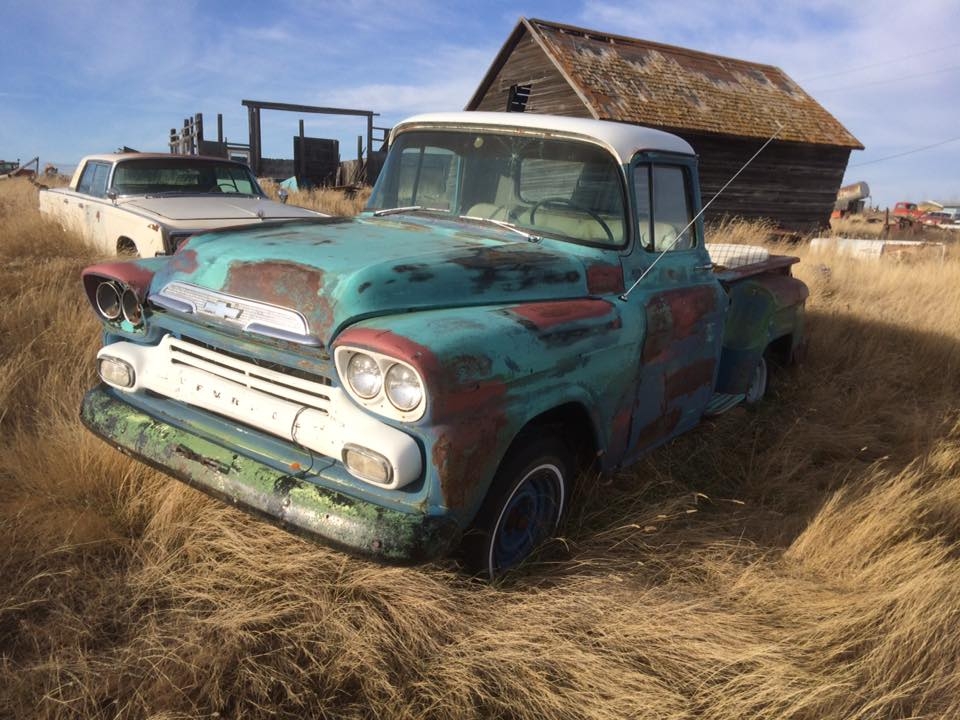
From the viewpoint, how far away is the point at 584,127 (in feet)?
10.3

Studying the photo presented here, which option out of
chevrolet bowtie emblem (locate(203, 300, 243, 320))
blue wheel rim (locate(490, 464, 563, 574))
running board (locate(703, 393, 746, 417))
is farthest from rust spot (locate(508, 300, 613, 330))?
running board (locate(703, 393, 746, 417))

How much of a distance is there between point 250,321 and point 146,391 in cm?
72

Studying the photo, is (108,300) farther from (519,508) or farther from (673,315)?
(673,315)

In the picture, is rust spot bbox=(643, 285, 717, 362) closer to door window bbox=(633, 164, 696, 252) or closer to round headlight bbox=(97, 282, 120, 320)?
door window bbox=(633, 164, 696, 252)

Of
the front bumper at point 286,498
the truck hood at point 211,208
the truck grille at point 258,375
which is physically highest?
the truck hood at point 211,208

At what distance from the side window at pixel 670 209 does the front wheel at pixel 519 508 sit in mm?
1295

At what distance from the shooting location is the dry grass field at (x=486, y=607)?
6.52 ft

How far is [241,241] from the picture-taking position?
2.71 meters

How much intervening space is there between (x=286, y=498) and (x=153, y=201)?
5.62m

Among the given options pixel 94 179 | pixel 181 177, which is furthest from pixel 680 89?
pixel 94 179

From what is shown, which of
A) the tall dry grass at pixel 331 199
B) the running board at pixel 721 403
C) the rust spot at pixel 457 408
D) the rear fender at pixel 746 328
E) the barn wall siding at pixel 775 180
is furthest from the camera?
the barn wall siding at pixel 775 180

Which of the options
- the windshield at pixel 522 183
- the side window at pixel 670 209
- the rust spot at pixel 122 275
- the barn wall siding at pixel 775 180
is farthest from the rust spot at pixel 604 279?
the barn wall siding at pixel 775 180

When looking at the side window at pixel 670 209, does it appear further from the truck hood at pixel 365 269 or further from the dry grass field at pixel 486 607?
the dry grass field at pixel 486 607

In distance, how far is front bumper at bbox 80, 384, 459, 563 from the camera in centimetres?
199
